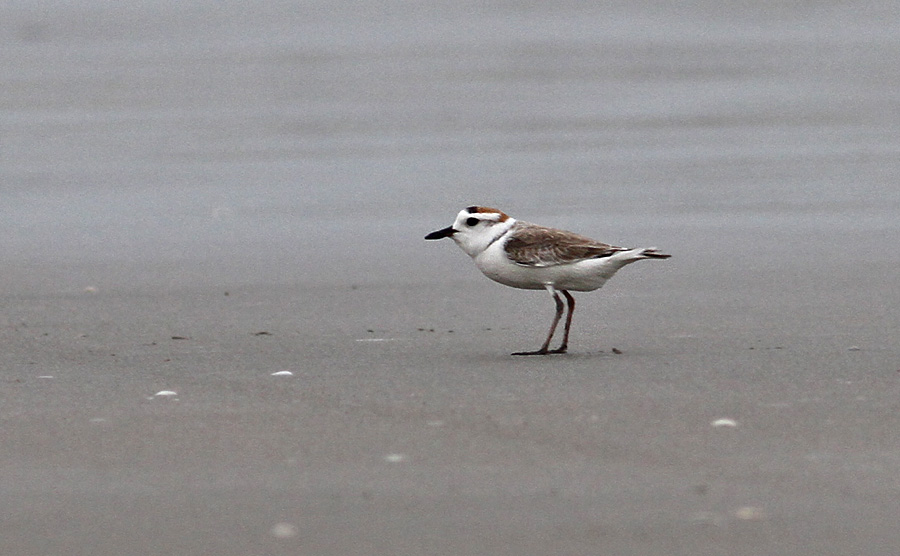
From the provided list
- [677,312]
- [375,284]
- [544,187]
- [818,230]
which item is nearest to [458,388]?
[677,312]

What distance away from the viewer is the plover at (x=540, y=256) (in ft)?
22.4

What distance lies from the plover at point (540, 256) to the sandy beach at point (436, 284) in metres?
0.31

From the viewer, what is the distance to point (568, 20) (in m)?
17.8

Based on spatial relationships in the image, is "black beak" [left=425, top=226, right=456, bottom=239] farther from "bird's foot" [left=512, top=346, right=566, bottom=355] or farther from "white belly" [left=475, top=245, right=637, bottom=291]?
"bird's foot" [left=512, top=346, right=566, bottom=355]

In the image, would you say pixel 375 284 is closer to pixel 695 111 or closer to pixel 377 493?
pixel 377 493

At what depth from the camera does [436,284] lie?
340 inches

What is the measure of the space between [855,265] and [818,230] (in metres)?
1.20

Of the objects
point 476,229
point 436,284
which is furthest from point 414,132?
point 476,229

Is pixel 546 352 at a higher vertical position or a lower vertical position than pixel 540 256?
lower

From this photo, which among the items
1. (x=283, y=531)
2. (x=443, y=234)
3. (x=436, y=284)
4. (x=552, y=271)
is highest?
(x=443, y=234)

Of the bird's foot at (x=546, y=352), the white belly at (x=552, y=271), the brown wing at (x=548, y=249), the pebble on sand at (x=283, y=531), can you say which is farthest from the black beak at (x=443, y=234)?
the pebble on sand at (x=283, y=531)

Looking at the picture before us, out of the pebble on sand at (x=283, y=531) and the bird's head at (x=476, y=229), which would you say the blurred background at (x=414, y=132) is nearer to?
the bird's head at (x=476, y=229)

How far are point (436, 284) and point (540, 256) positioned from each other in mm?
1885

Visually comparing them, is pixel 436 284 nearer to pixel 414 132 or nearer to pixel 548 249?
pixel 548 249
